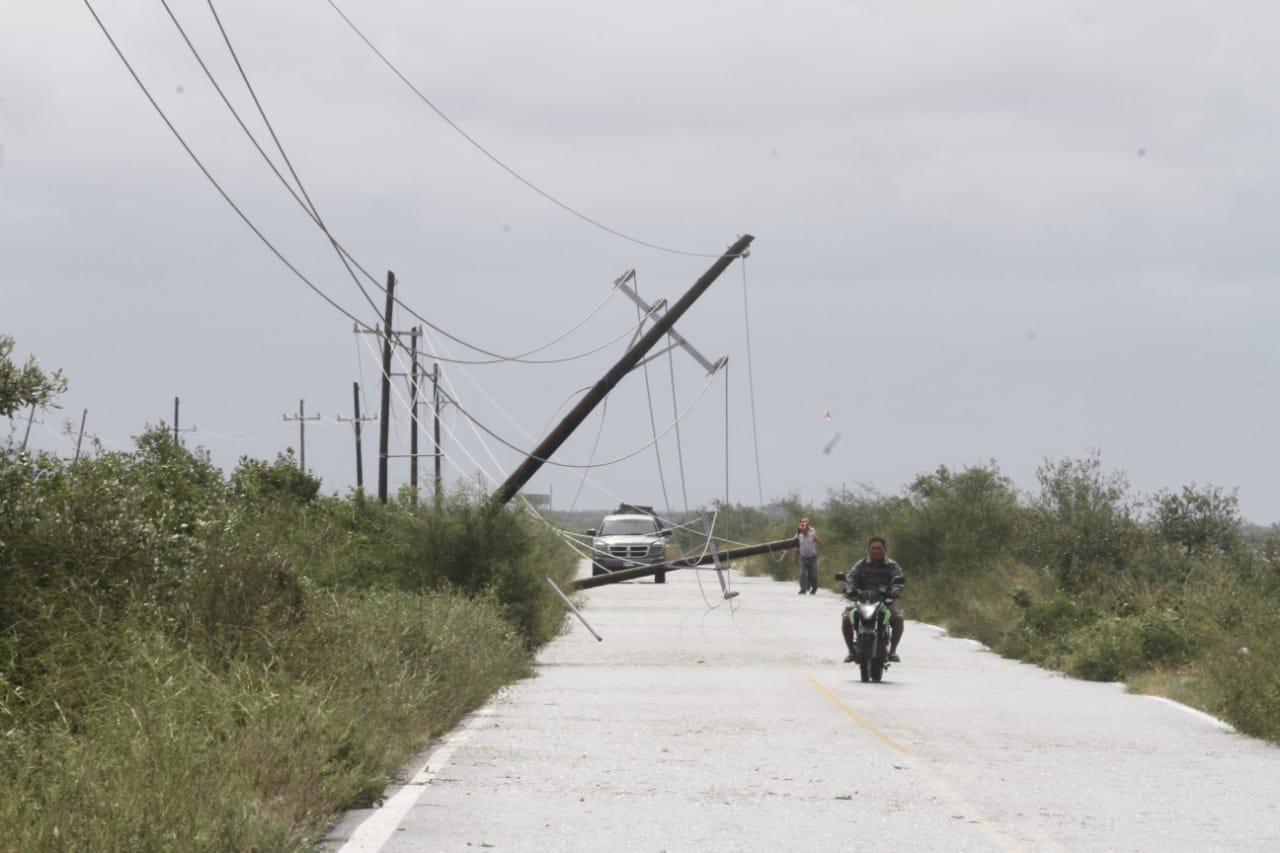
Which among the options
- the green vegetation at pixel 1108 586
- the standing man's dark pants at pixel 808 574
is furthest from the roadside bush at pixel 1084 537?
the standing man's dark pants at pixel 808 574

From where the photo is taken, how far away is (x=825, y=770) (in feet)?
39.9

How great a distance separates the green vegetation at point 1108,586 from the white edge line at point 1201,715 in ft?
0.31

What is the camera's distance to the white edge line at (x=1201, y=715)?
615 inches

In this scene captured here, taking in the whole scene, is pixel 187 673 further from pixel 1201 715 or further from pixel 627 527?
pixel 627 527

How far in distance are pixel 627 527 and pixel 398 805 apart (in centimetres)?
4458

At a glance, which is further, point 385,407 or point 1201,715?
point 385,407

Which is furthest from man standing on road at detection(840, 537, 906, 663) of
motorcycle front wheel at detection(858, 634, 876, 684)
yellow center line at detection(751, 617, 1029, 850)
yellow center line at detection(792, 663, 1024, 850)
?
yellow center line at detection(792, 663, 1024, 850)

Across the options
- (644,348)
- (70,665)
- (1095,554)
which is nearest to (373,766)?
(70,665)

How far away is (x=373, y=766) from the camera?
11.1 metres

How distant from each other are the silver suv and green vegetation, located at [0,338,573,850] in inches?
1252

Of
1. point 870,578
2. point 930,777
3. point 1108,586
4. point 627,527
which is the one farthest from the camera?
point 627,527

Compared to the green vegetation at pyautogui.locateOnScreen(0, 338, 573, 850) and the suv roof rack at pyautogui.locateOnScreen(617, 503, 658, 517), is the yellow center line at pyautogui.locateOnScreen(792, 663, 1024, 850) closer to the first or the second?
the green vegetation at pyautogui.locateOnScreen(0, 338, 573, 850)

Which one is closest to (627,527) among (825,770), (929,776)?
(825,770)

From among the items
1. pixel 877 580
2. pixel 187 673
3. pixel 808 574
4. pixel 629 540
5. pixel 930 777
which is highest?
pixel 629 540
